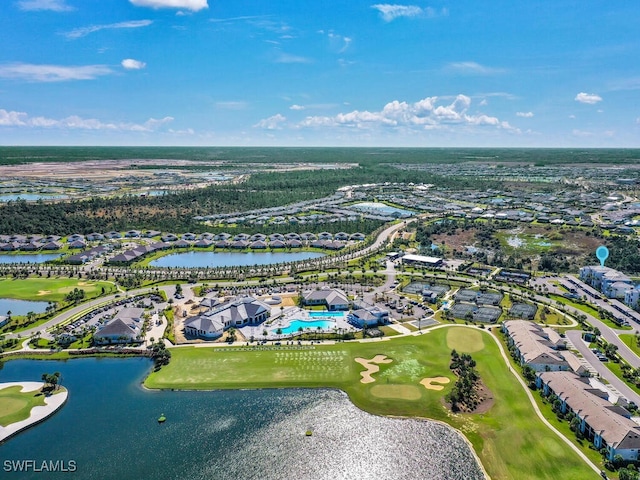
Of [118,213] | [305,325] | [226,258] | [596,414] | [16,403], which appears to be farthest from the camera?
[118,213]

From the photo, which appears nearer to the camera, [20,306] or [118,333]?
[118,333]

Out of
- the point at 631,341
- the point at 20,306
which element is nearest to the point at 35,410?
the point at 20,306

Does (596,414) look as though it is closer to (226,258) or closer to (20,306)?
(20,306)

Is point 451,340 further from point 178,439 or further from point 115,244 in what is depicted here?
point 115,244

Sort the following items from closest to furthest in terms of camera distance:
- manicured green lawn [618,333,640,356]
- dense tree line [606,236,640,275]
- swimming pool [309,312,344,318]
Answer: manicured green lawn [618,333,640,356] → swimming pool [309,312,344,318] → dense tree line [606,236,640,275]

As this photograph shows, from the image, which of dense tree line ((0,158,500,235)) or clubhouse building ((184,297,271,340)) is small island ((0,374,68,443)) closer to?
clubhouse building ((184,297,271,340))

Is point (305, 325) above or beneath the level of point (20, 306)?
above

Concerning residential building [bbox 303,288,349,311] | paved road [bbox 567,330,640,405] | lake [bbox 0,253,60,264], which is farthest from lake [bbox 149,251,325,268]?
paved road [bbox 567,330,640,405]

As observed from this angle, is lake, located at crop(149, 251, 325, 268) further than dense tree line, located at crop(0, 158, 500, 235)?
No
